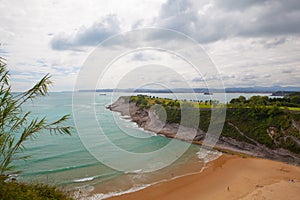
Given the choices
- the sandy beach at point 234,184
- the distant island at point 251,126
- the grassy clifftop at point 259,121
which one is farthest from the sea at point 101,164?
the grassy clifftop at point 259,121

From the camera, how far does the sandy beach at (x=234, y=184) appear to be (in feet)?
39.8

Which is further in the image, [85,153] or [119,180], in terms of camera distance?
[85,153]

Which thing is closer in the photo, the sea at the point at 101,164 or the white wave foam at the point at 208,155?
the sea at the point at 101,164

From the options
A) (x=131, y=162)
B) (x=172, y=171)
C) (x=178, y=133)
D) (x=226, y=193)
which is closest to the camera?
(x=226, y=193)

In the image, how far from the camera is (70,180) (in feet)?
46.1

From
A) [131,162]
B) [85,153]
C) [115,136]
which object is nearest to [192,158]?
[131,162]

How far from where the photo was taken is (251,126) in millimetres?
23891

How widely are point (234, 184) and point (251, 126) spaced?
1177 centimetres

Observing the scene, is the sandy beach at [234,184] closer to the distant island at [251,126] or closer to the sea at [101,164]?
the sea at [101,164]

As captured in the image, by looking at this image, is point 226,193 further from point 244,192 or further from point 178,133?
point 178,133

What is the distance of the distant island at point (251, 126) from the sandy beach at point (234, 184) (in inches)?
94.6

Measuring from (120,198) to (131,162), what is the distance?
731 cm

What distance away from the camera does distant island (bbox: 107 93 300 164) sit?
1989 cm

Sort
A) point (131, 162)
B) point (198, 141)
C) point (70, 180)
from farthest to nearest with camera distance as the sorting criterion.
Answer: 1. point (198, 141)
2. point (131, 162)
3. point (70, 180)
